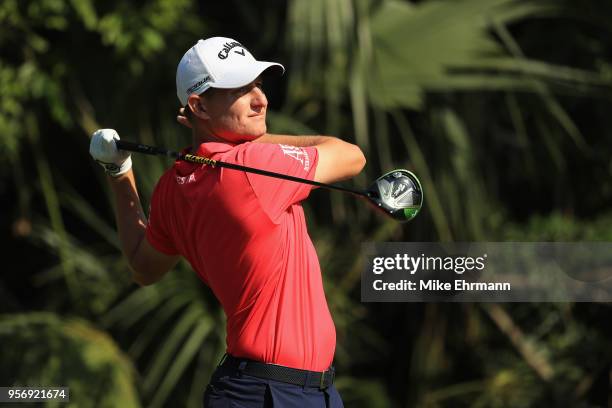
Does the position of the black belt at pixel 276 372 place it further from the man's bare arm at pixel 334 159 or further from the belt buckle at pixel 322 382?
the man's bare arm at pixel 334 159

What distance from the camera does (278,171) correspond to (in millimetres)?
3168

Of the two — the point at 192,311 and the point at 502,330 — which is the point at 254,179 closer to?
the point at 192,311

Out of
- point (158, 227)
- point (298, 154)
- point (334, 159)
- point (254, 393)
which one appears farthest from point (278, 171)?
point (254, 393)

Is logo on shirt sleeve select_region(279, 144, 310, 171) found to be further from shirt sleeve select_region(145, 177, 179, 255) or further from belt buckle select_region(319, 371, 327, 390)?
belt buckle select_region(319, 371, 327, 390)

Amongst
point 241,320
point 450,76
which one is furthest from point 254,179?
point 450,76

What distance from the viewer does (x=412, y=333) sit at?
7406 millimetres

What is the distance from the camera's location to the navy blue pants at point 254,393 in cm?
320

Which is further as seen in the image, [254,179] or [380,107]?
[380,107]

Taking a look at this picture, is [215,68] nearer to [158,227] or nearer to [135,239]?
[158,227]

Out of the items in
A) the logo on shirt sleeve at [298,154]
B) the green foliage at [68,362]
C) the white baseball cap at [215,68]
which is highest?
the white baseball cap at [215,68]

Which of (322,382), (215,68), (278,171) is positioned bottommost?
(322,382)

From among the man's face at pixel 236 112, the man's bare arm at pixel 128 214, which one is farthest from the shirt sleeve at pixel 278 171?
the man's bare arm at pixel 128 214

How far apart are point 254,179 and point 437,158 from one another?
12.8ft

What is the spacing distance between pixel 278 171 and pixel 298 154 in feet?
0.30
